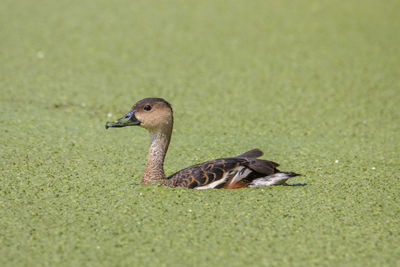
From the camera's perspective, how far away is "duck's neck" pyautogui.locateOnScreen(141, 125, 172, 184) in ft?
9.20

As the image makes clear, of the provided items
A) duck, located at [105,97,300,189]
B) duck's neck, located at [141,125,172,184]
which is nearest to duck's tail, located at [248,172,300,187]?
duck, located at [105,97,300,189]

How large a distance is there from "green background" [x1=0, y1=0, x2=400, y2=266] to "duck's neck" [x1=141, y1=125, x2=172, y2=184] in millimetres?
70

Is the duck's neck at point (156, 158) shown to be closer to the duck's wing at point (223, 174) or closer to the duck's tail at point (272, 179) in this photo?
the duck's wing at point (223, 174)

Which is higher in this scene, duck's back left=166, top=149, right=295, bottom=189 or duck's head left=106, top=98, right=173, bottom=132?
duck's head left=106, top=98, right=173, bottom=132

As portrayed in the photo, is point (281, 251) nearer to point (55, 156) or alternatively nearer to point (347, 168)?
point (347, 168)

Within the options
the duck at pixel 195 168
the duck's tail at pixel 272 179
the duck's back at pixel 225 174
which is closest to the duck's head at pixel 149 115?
the duck at pixel 195 168

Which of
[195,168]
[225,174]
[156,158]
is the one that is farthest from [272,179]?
[156,158]

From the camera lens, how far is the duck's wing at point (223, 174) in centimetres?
269

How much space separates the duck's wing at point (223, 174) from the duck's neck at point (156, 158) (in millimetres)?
63

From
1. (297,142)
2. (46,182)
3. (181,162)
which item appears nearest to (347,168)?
(297,142)

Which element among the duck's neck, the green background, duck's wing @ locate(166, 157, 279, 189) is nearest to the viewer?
the green background

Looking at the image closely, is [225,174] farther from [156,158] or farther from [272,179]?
[156,158]

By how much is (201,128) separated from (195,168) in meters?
1.07

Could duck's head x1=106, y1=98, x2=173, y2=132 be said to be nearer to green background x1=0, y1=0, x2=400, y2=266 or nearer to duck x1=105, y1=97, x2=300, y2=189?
duck x1=105, y1=97, x2=300, y2=189
